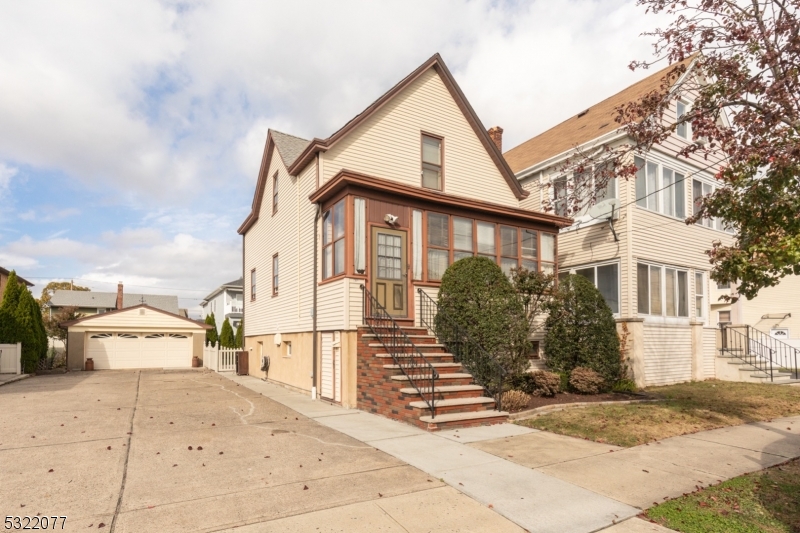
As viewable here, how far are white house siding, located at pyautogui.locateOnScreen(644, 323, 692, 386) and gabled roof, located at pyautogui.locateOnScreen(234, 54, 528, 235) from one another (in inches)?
237

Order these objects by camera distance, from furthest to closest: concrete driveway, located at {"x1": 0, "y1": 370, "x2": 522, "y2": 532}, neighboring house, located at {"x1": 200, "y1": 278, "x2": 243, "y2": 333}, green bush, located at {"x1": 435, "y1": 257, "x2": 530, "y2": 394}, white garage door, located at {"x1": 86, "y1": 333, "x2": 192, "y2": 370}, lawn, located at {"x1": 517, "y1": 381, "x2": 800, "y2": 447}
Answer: neighboring house, located at {"x1": 200, "y1": 278, "x2": 243, "y2": 333} < white garage door, located at {"x1": 86, "y1": 333, "x2": 192, "y2": 370} < green bush, located at {"x1": 435, "y1": 257, "x2": 530, "y2": 394} < lawn, located at {"x1": 517, "y1": 381, "x2": 800, "y2": 447} < concrete driveway, located at {"x1": 0, "y1": 370, "x2": 522, "y2": 532}

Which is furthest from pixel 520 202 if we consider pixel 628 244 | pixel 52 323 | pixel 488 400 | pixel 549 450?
pixel 52 323

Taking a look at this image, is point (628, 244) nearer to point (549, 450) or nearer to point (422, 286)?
point (422, 286)

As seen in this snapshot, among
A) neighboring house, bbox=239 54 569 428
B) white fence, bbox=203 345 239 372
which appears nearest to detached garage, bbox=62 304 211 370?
white fence, bbox=203 345 239 372

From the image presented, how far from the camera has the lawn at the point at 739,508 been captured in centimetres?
471

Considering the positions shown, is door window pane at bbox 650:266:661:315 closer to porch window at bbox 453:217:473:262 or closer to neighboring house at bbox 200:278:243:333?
porch window at bbox 453:217:473:262

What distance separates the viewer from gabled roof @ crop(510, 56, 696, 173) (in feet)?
56.5

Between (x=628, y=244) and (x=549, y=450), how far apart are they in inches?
376

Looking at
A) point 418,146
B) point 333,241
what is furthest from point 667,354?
point 333,241

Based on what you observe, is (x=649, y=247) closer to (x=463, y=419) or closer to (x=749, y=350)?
(x=749, y=350)

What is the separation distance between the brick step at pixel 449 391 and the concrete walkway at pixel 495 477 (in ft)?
1.93

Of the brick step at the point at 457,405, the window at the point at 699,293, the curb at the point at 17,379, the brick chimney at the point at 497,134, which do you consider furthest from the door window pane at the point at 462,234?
the curb at the point at 17,379

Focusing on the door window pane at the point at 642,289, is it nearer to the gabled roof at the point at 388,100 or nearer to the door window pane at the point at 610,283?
the door window pane at the point at 610,283

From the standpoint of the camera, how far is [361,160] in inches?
546
